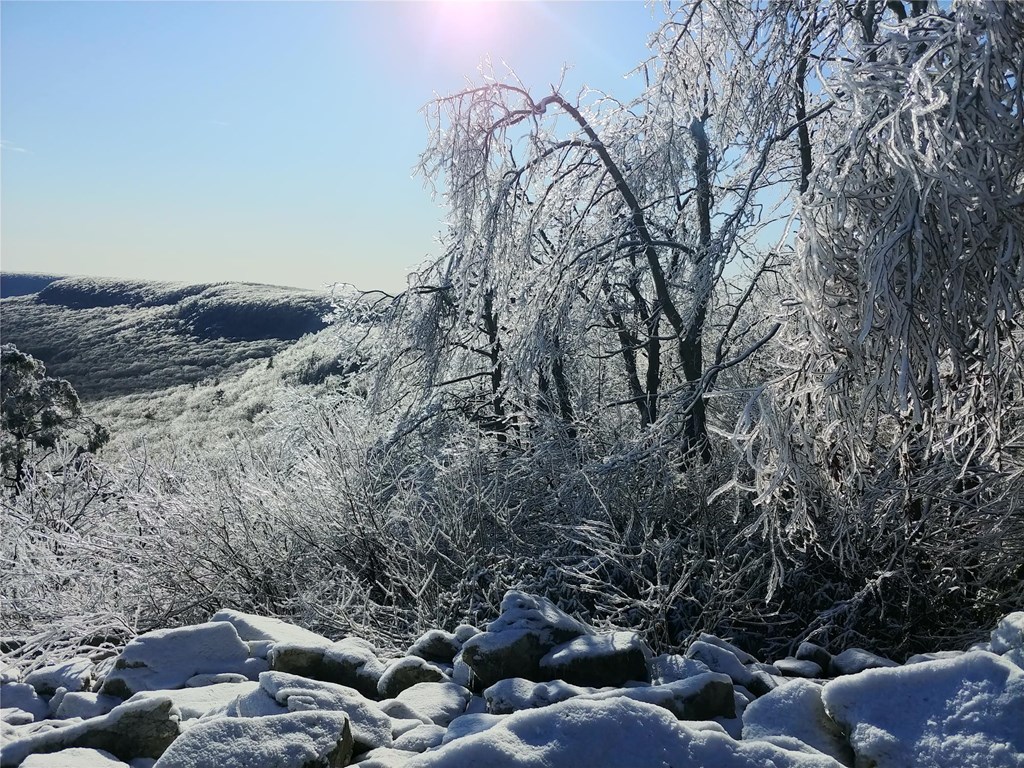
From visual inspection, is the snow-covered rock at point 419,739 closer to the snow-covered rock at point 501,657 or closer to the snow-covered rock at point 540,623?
the snow-covered rock at point 501,657

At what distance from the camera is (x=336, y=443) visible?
6.09m

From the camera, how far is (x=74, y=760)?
2.65 meters

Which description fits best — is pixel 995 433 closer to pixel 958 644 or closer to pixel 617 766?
pixel 958 644

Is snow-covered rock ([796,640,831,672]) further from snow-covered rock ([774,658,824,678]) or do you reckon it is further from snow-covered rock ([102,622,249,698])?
snow-covered rock ([102,622,249,698])

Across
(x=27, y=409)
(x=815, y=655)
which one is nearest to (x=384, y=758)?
(x=815, y=655)

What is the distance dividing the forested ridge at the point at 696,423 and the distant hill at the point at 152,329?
31.5m

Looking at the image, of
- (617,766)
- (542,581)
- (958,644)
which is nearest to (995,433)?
(958,644)

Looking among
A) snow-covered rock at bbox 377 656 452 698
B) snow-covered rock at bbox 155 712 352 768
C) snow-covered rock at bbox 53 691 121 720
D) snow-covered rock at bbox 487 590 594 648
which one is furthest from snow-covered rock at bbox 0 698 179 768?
snow-covered rock at bbox 487 590 594 648

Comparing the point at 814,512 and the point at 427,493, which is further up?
the point at 814,512

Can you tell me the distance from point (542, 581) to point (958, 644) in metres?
2.22

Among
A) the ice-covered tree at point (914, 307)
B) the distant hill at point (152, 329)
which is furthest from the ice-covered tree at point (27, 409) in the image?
the distant hill at point (152, 329)

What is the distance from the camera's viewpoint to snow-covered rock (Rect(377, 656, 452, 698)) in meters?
3.48

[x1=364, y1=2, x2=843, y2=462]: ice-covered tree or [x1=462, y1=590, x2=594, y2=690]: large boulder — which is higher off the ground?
[x1=364, y1=2, x2=843, y2=462]: ice-covered tree

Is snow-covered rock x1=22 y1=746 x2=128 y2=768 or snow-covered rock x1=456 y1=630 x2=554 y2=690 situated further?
snow-covered rock x1=456 y1=630 x2=554 y2=690
